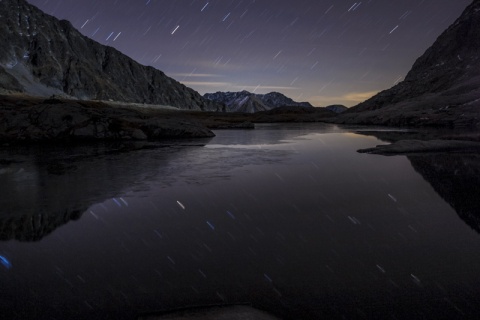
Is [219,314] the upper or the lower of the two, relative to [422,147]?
upper

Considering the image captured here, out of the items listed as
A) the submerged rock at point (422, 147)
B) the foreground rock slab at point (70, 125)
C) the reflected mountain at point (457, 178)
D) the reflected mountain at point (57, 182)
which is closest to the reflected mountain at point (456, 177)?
the reflected mountain at point (457, 178)

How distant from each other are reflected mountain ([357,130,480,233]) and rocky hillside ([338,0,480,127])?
3460 centimetres

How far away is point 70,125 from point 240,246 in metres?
23.6

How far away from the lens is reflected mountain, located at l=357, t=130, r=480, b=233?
→ 7863 millimetres

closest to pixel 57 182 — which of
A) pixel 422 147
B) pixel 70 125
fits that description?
pixel 70 125

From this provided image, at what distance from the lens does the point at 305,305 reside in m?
3.95

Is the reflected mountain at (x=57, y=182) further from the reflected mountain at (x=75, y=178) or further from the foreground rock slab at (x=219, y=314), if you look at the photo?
the foreground rock slab at (x=219, y=314)

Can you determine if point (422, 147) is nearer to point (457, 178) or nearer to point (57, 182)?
point (457, 178)

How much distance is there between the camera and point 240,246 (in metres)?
5.74

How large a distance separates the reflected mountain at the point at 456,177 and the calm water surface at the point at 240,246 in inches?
3.3

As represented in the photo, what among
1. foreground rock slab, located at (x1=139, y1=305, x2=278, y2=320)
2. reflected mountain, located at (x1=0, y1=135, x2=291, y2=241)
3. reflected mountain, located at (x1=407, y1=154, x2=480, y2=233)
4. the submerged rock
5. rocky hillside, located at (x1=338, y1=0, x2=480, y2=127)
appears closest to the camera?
foreground rock slab, located at (x1=139, y1=305, x2=278, y2=320)

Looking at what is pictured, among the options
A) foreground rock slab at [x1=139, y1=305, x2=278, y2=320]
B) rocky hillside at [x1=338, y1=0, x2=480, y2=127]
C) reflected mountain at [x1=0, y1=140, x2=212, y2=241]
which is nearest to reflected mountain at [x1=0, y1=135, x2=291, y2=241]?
reflected mountain at [x1=0, y1=140, x2=212, y2=241]

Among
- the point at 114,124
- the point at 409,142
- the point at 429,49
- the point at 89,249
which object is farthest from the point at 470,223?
the point at 429,49

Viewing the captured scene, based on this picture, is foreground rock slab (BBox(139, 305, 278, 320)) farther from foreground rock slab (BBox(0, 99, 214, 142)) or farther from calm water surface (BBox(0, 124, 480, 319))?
foreground rock slab (BBox(0, 99, 214, 142))
